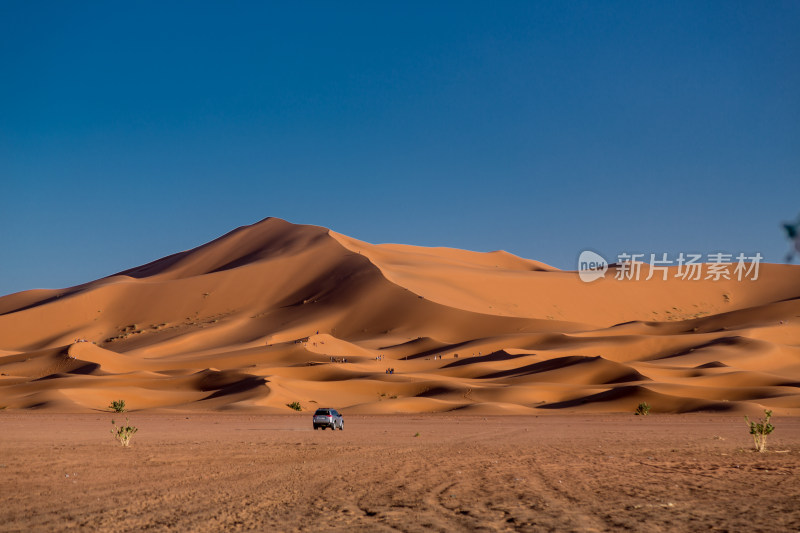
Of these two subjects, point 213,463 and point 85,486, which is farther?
point 213,463

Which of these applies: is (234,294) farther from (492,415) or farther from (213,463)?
(213,463)

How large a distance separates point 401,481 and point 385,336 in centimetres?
7672

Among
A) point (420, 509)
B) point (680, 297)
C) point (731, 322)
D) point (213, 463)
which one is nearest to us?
point (420, 509)

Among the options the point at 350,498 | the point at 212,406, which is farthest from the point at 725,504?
the point at 212,406

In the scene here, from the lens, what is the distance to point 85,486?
601 inches

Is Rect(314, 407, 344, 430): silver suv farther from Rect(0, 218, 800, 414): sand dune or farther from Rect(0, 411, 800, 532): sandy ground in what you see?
Rect(0, 218, 800, 414): sand dune

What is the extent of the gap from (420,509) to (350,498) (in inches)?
64.3

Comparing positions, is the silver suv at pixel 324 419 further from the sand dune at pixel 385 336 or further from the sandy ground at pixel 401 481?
the sand dune at pixel 385 336

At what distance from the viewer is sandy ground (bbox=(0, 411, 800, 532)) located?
11320mm

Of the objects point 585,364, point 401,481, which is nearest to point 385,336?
point 585,364

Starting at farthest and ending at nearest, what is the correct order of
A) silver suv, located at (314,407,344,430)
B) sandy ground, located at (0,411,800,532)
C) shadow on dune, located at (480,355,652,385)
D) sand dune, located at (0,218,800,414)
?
shadow on dune, located at (480,355,652,385), sand dune, located at (0,218,800,414), silver suv, located at (314,407,344,430), sandy ground, located at (0,411,800,532)

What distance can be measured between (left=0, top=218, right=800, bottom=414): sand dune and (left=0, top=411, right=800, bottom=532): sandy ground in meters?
19.7

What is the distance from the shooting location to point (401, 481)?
15742 millimetres

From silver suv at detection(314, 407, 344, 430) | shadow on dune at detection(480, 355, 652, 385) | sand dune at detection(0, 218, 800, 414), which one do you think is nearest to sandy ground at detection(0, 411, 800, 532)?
silver suv at detection(314, 407, 344, 430)
